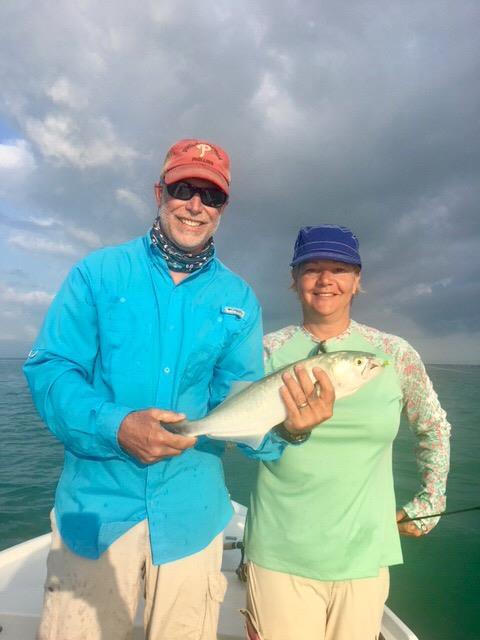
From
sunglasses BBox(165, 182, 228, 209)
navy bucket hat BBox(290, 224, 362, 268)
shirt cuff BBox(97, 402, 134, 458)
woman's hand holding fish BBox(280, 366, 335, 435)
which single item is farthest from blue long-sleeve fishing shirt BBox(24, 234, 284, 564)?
navy bucket hat BBox(290, 224, 362, 268)

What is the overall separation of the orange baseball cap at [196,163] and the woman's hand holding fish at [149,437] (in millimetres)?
1835

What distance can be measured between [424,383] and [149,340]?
2455 mm

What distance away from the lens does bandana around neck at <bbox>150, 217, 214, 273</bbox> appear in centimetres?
334

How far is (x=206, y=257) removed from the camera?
3443 millimetres

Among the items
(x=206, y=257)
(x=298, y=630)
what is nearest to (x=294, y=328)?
(x=206, y=257)

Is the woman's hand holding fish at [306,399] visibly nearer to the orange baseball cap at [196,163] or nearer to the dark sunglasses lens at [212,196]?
the dark sunglasses lens at [212,196]

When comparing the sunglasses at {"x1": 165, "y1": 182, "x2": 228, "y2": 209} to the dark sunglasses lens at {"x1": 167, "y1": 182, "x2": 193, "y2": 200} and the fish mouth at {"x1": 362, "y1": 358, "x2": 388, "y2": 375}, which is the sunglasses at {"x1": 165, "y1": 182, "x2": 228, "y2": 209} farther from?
the fish mouth at {"x1": 362, "y1": 358, "x2": 388, "y2": 375}

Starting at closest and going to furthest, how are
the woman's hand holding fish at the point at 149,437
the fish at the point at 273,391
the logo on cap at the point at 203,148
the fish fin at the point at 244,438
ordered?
the woman's hand holding fish at the point at 149,437, the fish fin at the point at 244,438, the fish at the point at 273,391, the logo on cap at the point at 203,148

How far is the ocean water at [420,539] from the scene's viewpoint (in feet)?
26.0

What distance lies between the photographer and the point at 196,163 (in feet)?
11.1

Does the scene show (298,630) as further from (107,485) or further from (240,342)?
(240,342)

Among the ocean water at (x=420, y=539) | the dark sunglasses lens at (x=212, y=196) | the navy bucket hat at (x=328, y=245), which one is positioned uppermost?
the dark sunglasses lens at (x=212, y=196)

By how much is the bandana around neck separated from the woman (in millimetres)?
916

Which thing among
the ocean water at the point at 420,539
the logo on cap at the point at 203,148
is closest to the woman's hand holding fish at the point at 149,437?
the logo on cap at the point at 203,148
